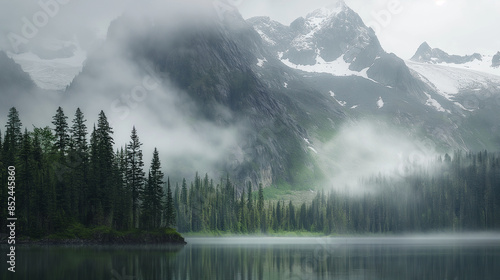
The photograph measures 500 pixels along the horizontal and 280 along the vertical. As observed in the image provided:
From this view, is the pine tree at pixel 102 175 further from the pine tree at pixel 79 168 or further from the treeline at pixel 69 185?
the pine tree at pixel 79 168

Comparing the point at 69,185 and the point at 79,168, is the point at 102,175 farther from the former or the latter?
the point at 69,185

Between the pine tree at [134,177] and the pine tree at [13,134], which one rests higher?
the pine tree at [13,134]

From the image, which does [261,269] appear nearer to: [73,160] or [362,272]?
[362,272]

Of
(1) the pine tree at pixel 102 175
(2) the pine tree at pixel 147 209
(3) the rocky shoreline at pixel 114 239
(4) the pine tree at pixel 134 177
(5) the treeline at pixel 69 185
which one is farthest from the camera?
(4) the pine tree at pixel 134 177

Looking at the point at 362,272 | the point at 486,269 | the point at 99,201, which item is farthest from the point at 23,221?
the point at 486,269

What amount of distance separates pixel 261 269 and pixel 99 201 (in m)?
58.9

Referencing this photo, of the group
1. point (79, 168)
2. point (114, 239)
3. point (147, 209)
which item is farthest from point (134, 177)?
point (114, 239)

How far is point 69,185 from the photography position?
119m

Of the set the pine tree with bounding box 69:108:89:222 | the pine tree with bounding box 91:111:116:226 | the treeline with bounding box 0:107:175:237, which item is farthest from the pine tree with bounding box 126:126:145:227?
the pine tree with bounding box 69:108:89:222

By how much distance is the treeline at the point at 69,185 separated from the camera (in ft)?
357

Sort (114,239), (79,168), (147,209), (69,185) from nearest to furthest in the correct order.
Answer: (114,239) → (69,185) → (79,168) → (147,209)

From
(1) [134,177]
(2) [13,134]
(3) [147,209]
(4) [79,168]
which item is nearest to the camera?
(4) [79,168]

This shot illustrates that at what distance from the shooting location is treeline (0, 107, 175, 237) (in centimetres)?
10881

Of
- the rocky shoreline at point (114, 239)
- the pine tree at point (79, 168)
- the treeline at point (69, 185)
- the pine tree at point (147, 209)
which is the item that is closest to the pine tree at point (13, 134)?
the treeline at point (69, 185)
